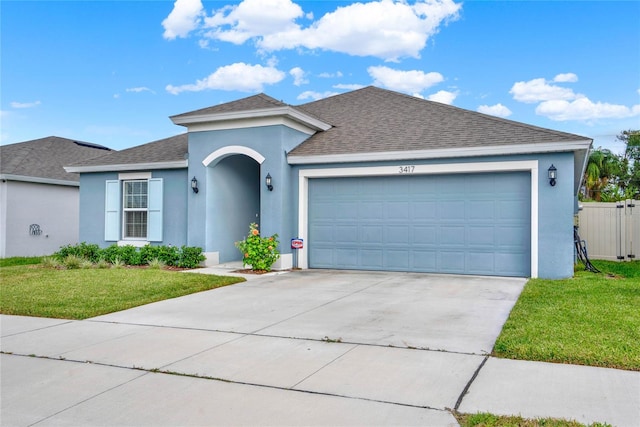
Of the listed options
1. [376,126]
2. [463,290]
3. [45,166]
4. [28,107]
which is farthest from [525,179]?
[28,107]

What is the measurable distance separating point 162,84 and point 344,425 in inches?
688

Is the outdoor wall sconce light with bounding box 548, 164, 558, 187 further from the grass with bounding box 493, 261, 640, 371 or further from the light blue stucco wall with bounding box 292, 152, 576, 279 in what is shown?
the grass with bounding box 493, 261, 640, 371

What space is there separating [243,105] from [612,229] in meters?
11.8

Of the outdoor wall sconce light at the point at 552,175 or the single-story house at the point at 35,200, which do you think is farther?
the single-story house at the point at 35,200

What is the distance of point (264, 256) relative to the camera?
39.0ft

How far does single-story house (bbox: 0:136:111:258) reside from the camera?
1675cm

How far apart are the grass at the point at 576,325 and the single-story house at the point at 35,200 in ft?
53.1

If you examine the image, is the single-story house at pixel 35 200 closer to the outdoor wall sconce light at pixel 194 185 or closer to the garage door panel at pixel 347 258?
the outdoor wall sconce light at pixel 194 185

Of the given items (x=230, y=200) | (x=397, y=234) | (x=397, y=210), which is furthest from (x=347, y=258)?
(x=230, y=200)

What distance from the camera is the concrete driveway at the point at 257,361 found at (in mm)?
3705

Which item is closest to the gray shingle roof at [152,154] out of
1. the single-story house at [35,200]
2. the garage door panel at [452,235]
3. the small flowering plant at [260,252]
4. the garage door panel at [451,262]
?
the single-story house at [35,200]

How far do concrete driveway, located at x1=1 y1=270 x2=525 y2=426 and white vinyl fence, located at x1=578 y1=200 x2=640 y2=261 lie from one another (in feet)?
29.0

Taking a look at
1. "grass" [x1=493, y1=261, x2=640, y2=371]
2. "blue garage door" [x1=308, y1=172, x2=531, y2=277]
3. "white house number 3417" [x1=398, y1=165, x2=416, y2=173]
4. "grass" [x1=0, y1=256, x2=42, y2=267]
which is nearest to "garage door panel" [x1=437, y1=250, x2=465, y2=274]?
"blue garage door" [x1=308, y1=172, x2=531, y2=277]

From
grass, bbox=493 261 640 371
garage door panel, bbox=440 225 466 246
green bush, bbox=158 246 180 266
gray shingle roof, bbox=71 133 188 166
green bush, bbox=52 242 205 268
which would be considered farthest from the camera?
gray shingle roof, bbox=71 133 188 166
